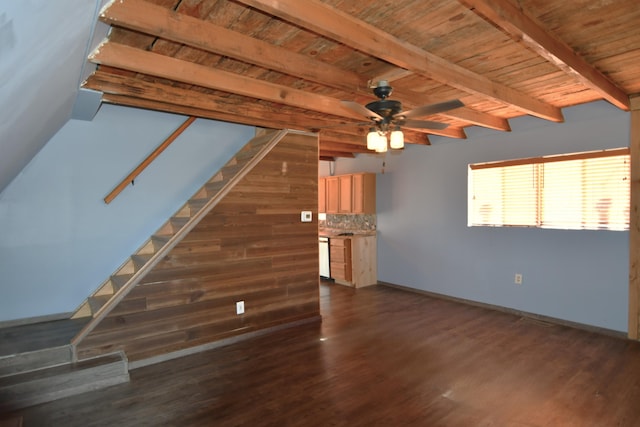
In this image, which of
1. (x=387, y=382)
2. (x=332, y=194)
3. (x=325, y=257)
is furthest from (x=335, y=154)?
(x=387, y=382)

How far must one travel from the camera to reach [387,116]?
9.52 feet

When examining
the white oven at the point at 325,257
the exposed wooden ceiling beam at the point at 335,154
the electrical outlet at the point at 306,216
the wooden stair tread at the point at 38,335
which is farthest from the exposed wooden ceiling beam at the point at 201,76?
the white oven at the point at 325,257

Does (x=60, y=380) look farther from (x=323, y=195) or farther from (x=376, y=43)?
(x=323, y=195)

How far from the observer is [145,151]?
165 inches

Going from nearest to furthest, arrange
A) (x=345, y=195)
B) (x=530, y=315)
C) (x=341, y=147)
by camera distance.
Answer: (x=530, y=315) < (x=341, y=147) < (x=345, y=195)

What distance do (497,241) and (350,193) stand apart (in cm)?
283

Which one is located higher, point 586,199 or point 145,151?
point 145,151

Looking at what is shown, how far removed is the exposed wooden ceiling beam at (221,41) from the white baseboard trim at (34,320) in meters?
3.22

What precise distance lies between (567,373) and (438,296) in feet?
8.61

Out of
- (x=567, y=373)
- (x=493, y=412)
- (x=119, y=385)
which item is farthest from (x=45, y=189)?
(x=567, y=373)

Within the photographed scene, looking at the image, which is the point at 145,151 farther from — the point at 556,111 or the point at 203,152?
the point at 556,111

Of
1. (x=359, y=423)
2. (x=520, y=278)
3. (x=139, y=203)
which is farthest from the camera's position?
(x=520, y=278)

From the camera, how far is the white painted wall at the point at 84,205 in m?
3.65

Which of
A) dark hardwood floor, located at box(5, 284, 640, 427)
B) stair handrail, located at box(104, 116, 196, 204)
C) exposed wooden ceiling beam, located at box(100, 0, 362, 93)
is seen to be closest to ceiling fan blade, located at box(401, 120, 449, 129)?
exposed wooden ceiling beam, located at box(100, 0, 362, 93)
